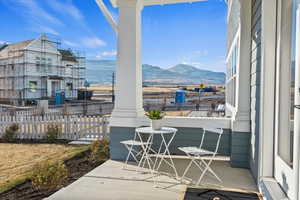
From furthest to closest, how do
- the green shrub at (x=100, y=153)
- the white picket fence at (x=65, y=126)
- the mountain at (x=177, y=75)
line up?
the mountain at (x=177, y=75) < the white picket fence at (x=65, y=126) < the green shrub at (x=100, y=153)

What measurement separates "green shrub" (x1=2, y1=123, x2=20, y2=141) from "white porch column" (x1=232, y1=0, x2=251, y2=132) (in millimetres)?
6274

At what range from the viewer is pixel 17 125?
24.1 ft

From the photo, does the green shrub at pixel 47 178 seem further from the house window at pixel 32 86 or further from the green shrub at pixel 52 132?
the house window at pixel 32 86

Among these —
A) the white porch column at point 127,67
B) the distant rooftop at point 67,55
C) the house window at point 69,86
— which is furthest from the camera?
the house window at point 69,86

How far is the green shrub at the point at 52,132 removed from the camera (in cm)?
705

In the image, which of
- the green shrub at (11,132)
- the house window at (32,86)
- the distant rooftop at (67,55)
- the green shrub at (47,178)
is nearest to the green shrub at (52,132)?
the green shrub at (11,132)

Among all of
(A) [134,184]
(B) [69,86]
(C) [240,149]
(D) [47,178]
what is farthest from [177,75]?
(B) [69,86]

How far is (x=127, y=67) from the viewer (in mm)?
4258

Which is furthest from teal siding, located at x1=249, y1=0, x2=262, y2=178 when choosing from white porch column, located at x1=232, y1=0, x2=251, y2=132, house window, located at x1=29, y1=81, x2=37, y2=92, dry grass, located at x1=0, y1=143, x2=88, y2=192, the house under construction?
house window, located at x1=29, y1=81, x2=37, y2=92

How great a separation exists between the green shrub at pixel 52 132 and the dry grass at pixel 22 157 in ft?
1.46

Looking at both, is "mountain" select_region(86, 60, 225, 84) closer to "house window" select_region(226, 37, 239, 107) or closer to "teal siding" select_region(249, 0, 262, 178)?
"house window" select_region(226, 37, 239, 107)

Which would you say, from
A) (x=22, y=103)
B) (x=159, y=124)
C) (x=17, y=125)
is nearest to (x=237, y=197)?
(x=159, y=124)

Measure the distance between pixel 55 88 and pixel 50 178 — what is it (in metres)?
34.4

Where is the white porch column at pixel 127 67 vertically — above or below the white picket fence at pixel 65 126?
above
